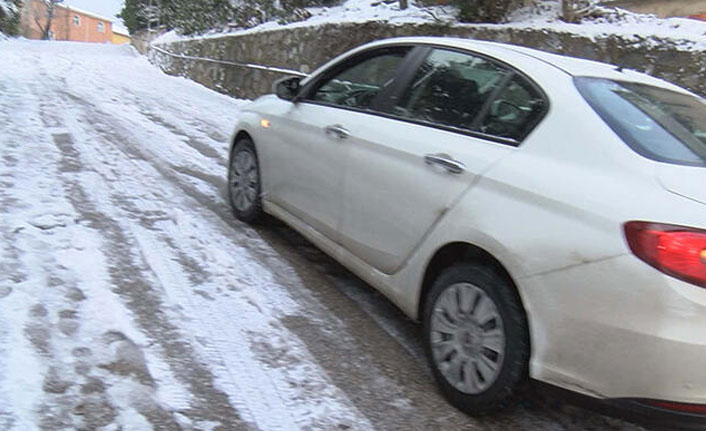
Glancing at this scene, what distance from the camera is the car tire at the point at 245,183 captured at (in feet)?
16.5

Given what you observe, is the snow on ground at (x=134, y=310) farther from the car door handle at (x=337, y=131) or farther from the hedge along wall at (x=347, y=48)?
the hedge along wall at (x=347, y=48)

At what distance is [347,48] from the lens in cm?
1102

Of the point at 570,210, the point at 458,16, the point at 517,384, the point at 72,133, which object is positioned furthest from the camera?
the point at 458,16

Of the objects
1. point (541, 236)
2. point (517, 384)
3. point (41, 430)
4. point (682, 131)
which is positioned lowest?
point (41, 430)

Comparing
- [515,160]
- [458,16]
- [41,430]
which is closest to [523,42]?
[458,16]

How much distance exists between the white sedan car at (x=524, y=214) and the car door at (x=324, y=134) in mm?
17

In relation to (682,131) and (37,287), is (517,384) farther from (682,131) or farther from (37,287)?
(37,287)

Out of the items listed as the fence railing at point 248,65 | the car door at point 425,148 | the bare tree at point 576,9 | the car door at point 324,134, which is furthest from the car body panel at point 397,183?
the fence railing at point 248,65

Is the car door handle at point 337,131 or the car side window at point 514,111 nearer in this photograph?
the car side window at point 514,111

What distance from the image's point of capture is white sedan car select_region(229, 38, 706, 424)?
224 centimetres

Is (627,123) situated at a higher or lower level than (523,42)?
lower

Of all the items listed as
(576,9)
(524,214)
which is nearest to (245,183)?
(524,214)

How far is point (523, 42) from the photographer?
859 centimetres

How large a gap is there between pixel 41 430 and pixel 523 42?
7662 millimetres
